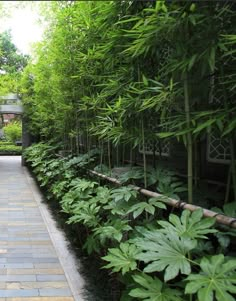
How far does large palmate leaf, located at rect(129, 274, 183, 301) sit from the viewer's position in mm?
2078

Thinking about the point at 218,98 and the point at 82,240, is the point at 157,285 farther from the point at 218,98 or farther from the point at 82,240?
the point at 82,240

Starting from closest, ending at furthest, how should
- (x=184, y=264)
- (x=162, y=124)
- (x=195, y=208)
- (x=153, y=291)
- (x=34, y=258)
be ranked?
1. (x=184, y=264)
2. (x=153, y=291)
3. (x=195, y=208)
4. (x=162, y=124)
5. (x=34, y=258)

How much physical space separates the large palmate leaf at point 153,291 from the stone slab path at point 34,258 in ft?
5.04

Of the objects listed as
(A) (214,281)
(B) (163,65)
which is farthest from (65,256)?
(A) (214,281)

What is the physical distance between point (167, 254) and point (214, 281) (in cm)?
28

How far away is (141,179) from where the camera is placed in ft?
11.1

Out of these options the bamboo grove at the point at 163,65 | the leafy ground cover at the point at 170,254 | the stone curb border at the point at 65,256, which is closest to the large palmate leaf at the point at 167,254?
the leafy ground cover at the point at 170,254

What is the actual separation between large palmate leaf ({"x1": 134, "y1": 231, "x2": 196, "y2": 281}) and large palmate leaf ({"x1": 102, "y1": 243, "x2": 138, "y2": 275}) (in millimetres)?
231

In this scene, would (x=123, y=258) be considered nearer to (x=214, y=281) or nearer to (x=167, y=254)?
(x=167, y=254)

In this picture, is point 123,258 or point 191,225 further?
point 123,258

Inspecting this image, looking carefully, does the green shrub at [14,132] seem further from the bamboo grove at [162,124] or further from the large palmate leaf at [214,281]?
the large palmate leaf at [214,281]

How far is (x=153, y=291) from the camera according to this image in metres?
2.12

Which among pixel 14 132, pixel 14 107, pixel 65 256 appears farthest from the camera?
pixel 14 132

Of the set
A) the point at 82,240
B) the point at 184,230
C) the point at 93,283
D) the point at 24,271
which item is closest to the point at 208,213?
the point at 184,230
